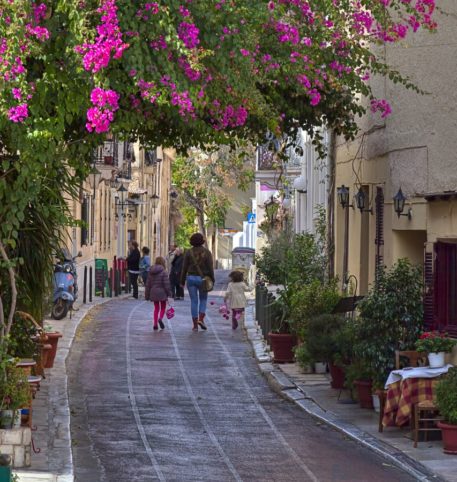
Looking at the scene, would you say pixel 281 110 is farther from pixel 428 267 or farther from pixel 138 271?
pixel 138 271

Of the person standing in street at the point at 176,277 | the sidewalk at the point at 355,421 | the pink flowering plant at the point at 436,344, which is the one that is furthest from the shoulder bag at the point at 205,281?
the pink flowering plant at the point at 436,344

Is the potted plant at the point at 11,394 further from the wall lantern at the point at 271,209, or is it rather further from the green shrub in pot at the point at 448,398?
the wall lantern at the point at 271,209

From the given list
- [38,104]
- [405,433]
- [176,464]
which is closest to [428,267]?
[405,433]

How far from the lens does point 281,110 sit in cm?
1717

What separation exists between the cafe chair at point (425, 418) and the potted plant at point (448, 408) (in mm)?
491

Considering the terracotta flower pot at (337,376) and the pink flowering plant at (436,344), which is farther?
the terracotta flower pot at (337,376)

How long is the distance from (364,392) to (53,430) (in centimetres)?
404

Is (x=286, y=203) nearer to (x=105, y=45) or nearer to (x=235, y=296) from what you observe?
(x=235, y=296)

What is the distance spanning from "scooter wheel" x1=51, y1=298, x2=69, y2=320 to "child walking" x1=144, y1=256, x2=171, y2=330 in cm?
172

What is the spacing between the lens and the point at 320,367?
66.5 feet

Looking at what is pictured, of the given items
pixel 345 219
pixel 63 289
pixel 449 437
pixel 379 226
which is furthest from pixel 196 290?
pixel 449 437

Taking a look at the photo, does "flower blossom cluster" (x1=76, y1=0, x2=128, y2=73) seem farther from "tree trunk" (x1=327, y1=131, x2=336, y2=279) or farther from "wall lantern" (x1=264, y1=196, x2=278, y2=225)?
"wall lantern" (x1=264, y1=196, x2=278, y2=225)

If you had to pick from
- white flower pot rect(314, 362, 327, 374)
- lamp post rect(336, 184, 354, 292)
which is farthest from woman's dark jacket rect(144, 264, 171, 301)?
white flower pot rect(314, 362, 327, 374)

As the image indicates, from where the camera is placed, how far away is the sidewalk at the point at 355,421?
12.9 m
